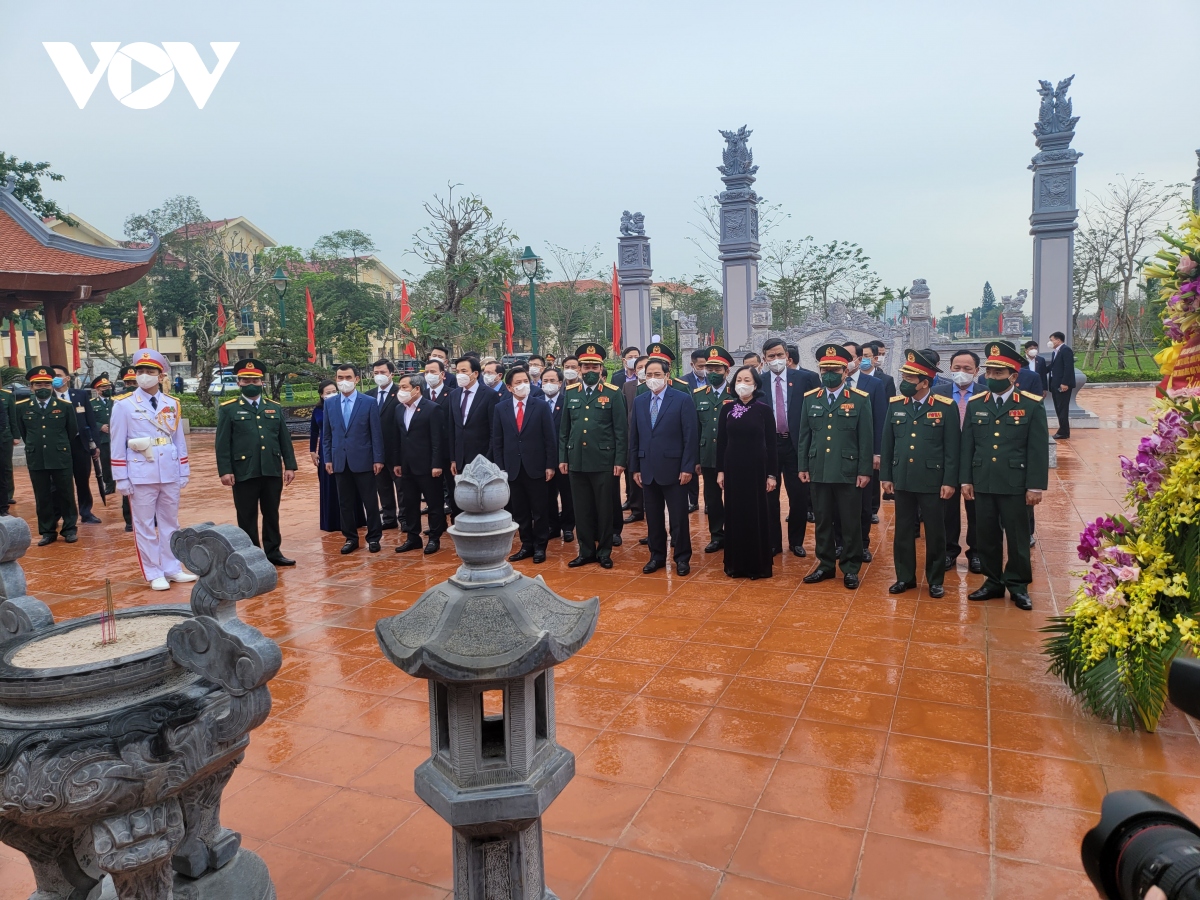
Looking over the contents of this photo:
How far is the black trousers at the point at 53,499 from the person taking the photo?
25.1ft

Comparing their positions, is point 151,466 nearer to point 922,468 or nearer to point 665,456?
point 665,456

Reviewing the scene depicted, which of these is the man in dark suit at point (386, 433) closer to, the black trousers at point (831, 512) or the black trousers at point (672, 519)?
the black trousers at point (672, 519)

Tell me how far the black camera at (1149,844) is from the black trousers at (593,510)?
521 cm

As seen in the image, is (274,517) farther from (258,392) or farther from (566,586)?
(566,586)

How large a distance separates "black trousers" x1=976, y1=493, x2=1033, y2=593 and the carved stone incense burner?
428 centimetres

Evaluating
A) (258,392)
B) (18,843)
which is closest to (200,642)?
(18,843)

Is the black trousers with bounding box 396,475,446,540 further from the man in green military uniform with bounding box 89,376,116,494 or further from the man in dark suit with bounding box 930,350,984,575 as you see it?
the man in green military uniform with bounding box 89,376,116,494

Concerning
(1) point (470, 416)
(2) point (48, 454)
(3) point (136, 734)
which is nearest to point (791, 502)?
(1) point (470, 416)

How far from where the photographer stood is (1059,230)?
14656 millimetres

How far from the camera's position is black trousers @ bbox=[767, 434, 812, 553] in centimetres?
623

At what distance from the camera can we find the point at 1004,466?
4715mm

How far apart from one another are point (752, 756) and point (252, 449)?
474 cm

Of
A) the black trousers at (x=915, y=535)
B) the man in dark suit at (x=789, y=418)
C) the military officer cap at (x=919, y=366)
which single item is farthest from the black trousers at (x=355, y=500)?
the military officer cap at (x=919, y=366)

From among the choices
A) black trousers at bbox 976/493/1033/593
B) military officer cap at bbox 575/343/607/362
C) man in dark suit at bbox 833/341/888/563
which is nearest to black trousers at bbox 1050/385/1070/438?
man in dark suit at bbox 833/341/888/563
